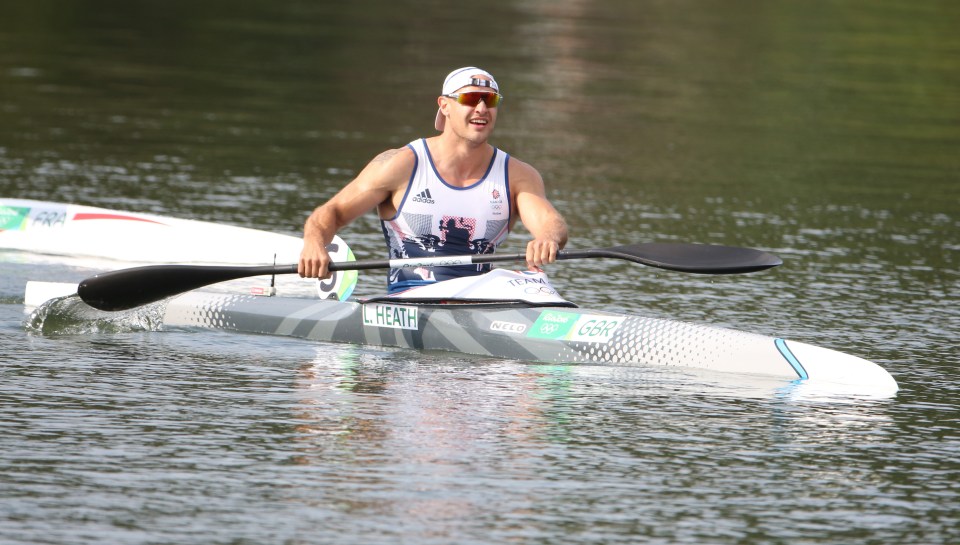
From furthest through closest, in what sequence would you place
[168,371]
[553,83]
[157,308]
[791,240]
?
[553,83] < [791,240] < [157,308] < [168,371]

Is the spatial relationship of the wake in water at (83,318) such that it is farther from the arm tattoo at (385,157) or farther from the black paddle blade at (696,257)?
the black paddle blade at (696,257)

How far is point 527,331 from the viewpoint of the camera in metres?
Answer: 9.84

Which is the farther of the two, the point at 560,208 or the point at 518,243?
the point at 560,208

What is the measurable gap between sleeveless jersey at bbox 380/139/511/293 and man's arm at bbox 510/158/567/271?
0.27ft

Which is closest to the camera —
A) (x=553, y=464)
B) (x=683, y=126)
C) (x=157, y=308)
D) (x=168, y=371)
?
(x=553, y=464)

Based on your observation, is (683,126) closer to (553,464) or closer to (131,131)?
(131,131)

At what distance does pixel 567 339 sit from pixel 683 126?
43.0 ft

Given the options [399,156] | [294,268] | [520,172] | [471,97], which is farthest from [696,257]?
[294,268]

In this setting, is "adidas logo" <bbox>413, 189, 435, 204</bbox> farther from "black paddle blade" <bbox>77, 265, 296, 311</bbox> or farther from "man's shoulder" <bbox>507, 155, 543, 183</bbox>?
"black paddle blade" <bbox>77, 265, 296, 311</bbox>

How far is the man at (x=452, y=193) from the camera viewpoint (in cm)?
1023

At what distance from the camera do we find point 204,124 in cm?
2086

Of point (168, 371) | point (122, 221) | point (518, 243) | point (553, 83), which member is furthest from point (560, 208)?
point (553, 83)

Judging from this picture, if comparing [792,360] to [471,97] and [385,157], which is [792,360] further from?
[385,157]

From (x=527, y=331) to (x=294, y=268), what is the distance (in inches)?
57.6
